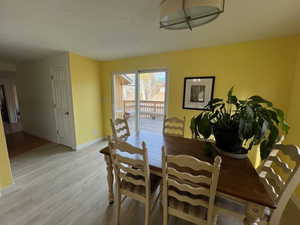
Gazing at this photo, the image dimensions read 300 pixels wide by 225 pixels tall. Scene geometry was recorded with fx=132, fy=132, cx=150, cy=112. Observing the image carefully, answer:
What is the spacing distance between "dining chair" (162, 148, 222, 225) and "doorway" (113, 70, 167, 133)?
2.11m

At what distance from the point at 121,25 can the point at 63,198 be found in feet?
8.17

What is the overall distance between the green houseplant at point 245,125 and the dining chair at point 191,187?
45cm

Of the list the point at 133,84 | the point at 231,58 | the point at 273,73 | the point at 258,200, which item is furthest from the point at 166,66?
the point at 258,200

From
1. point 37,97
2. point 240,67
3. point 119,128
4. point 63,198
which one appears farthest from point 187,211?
point 37,97

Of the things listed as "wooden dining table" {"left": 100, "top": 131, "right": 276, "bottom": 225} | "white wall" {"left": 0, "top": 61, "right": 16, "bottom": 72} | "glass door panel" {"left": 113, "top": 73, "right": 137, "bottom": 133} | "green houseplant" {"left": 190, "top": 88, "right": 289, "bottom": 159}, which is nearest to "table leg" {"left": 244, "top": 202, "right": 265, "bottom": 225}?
"wooden dining table" {"left": 100, "top": 131, "right": 276, "bottom": 225}

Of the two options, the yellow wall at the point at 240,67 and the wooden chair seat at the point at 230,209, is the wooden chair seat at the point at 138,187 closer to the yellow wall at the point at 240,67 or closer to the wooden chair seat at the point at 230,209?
the wooden chair seat at the point at 230,209

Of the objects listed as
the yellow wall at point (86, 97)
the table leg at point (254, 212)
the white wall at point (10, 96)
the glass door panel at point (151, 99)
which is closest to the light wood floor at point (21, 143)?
the yellow wall at point (86, 97)

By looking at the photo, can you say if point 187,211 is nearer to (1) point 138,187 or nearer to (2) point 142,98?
(1) point 138,187

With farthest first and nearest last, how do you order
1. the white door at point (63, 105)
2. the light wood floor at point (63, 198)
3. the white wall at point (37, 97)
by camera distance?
the white wall at point (37, 97) → the white door at point (63, 105) → the light wood floor at point (63, 198)

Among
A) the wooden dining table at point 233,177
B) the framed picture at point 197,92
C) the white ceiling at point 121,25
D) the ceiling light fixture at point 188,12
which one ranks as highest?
the white ceiling at point 121,25

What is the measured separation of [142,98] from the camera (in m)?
3.47

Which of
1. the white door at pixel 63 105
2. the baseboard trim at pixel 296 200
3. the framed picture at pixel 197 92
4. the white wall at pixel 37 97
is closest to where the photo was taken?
the baseboard trim at pixel 296 200

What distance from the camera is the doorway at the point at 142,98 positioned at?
10.5 ft

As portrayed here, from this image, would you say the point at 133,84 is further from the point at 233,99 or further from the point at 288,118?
the point at 288,118
